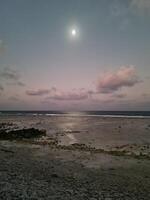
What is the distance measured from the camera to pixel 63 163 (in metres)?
19.3

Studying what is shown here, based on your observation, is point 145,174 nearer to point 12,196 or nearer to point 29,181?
point 29,181

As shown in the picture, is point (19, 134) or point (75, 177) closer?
point (75, 177)

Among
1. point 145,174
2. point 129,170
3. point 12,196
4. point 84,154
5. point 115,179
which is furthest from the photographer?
point 84,154

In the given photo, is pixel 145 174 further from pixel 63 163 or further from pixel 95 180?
pixel 63 163

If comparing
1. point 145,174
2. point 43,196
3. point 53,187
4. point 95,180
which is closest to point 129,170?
point 145,174

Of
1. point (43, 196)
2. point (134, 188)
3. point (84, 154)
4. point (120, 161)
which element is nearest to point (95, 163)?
point (120, 161)

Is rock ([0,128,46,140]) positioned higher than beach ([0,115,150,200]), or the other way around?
rock ([0,128,46,140])

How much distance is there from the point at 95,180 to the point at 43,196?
4128 millimetres

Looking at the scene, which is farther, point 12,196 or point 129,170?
point 129,170

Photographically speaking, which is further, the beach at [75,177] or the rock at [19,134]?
the rock at [19,134]

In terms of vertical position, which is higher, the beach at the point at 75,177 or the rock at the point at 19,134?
the rock at the point at 19,134

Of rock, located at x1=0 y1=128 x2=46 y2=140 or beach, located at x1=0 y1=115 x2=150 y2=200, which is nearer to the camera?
beach, located at x1=0 y1=115 x2=150 y2=200

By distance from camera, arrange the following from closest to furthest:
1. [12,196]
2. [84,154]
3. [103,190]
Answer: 1. [12,196]
2. [103,190]
3. [84,154]

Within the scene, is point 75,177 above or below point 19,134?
below
